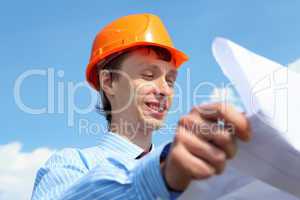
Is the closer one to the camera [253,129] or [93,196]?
[253,129]

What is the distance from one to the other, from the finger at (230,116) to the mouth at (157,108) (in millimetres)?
1317

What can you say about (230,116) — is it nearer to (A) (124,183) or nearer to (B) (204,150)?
(B) (204,150)

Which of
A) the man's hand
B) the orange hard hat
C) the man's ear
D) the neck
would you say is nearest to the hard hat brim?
the orange hard hat

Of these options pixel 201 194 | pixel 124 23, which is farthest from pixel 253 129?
pixel 124 23

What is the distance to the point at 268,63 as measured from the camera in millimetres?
964

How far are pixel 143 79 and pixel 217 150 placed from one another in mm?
1334

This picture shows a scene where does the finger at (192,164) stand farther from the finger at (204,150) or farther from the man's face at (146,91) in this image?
the man's face at (146,91)

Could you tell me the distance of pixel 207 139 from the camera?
79cm

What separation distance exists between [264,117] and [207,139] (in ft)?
0.36

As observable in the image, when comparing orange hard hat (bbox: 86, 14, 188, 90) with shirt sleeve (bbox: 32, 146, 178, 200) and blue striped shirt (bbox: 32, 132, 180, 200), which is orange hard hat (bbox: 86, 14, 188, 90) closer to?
blue striped shirt (bbox: 32, 132, 180, 200)

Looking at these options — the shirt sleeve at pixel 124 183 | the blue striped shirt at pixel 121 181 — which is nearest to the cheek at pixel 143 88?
the blue striped shirt at pixel 121 181

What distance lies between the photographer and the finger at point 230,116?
78 cm

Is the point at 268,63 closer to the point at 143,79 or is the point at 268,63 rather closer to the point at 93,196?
the point at 93,196

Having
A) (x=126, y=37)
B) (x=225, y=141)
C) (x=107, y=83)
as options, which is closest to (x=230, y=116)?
(x=225, y=141)
